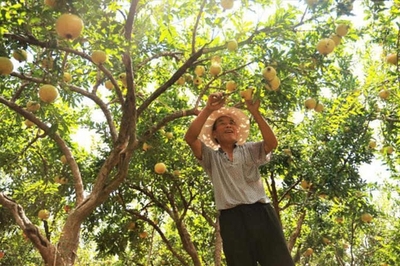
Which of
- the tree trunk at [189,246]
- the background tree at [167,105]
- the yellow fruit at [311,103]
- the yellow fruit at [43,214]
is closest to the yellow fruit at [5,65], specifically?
the background tree at [167,105]

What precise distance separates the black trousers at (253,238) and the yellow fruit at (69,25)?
1.91m

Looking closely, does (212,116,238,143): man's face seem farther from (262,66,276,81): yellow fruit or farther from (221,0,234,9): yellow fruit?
(221,0,234,9): yellow fruit

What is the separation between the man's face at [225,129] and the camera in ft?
11.1

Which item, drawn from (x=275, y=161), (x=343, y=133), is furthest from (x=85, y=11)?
(x=343, y=133)

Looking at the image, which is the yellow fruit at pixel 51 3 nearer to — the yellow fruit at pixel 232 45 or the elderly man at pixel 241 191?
the elderly man at pixel 241 191

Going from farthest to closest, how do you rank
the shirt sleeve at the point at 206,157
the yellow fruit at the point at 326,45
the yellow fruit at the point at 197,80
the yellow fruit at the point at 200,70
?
the yellow fruit at the point at 197,80 < the yellow fruit at the point at 200,70 < the yellow fruit at the point at 326,45 < the shirt sleeve at the point at 206,157

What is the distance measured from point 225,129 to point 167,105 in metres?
3.54

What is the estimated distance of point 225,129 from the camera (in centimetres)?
341

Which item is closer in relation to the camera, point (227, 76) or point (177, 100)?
point (227, 76)

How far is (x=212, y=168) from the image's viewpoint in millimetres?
3250

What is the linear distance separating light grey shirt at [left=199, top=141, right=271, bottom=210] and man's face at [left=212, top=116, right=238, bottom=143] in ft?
0.34

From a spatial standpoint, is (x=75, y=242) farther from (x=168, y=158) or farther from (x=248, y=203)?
(x=168, y=158)

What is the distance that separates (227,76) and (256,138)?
228cm

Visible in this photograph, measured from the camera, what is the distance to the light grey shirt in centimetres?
302
